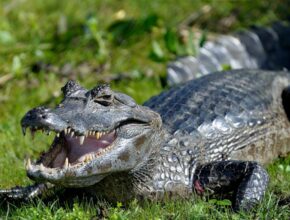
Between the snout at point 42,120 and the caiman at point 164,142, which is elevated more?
the snout at point 42,120

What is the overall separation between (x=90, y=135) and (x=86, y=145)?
0.12 metres

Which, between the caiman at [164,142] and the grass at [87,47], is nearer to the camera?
the caiman at [164,142]

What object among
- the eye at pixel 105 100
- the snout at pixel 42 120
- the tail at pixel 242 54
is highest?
the snout at pixel 42 120

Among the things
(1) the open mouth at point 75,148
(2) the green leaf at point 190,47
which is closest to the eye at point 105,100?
(1) the open mouth at point 75,148

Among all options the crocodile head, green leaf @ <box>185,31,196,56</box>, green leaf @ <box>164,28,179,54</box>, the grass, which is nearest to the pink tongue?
the crocodile head

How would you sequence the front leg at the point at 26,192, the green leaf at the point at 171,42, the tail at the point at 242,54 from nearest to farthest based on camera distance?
the front leg at the point at 26,192 → the tail at the point at 242,54 → the green leaf at the point at 171,42

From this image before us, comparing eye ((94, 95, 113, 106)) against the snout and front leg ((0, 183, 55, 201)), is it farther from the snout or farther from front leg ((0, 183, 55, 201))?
front leg ((0, 183, 55, 201))

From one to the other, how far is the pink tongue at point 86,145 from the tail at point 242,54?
3.13 m

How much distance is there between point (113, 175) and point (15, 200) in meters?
0.88

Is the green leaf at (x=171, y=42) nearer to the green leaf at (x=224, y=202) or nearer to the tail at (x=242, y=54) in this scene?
the tail at (x=242, y=54)

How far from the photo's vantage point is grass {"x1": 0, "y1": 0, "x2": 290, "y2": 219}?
277 inches

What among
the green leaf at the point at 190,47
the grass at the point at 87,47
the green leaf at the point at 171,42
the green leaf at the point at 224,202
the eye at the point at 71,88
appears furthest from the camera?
the green leaf at the point at 171,42

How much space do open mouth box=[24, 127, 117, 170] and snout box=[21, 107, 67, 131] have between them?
8 centimetres

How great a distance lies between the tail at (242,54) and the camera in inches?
320
